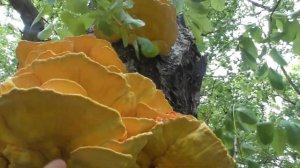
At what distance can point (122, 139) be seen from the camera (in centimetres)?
93

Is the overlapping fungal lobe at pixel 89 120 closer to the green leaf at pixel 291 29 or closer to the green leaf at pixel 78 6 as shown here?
the green leaf at pixel 78 6

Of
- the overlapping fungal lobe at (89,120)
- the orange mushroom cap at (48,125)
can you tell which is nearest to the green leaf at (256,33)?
the overlapping fungal lobe at (89,120)

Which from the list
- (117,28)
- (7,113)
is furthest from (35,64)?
(117,28)

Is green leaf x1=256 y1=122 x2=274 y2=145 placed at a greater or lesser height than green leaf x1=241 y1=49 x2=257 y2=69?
lesser

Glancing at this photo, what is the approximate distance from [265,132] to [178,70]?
334mm

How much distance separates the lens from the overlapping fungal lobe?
2.84 feet

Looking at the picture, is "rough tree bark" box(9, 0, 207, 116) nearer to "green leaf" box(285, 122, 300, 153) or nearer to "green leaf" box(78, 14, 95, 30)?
"green leaf" box(78, 14, 95, 30)

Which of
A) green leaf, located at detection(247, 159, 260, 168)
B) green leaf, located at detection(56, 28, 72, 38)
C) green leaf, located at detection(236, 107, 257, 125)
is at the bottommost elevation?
green leaf, located at detection(247, 159, 260, 168)

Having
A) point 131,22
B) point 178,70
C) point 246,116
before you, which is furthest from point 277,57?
point 131,22

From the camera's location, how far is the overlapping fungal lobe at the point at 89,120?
→ 87 centimetres

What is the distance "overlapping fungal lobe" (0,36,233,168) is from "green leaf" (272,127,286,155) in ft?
1.61

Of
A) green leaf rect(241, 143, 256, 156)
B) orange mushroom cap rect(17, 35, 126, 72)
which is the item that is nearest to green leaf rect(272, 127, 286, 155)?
green leaf rect(241, 143, 256, 156)

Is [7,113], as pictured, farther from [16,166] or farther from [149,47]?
[149,47]

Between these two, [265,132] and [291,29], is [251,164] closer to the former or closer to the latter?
[265,132]
